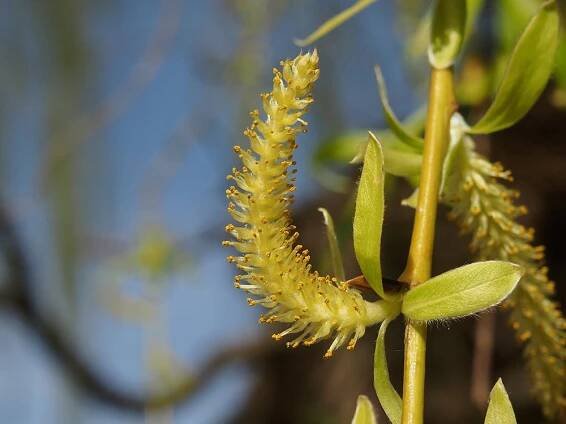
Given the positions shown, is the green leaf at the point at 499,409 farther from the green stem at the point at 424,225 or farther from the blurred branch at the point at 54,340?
the blurred branch at the point at 54,340

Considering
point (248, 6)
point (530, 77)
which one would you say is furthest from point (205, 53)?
point (530, 77)

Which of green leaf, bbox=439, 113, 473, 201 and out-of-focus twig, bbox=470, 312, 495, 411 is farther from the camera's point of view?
out-of-focus twig, bbox=470, 312, 495, 411

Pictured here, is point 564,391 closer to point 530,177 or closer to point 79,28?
point 530,177

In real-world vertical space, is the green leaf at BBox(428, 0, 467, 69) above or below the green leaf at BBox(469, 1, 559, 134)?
above

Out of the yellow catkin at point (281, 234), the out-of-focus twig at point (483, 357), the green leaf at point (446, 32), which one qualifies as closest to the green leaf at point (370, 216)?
the yellow catkin at point (281, 234)

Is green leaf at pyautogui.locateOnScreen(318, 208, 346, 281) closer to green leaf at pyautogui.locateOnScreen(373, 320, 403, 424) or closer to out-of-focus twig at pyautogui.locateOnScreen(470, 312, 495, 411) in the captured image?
green leaf at pyautogui.locateOnScreen(373, 320, 403, 424)

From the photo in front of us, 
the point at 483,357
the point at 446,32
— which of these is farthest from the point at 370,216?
the point at 483,357

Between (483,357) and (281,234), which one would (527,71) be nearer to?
(281,234)

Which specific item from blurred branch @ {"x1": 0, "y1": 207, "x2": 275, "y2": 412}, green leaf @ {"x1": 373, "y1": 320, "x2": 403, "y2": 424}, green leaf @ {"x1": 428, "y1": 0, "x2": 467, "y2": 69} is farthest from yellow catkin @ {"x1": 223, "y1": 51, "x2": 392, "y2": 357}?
blurred branch @ {"x1": 0, "y1": 207, "x2": 275, "y2": 412}
